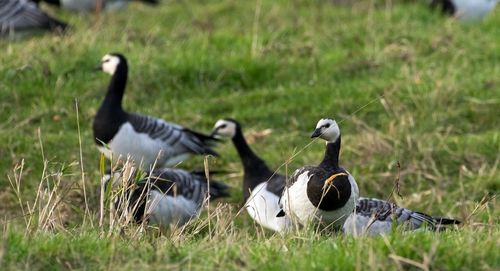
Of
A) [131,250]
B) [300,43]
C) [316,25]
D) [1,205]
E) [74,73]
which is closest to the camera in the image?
[131,250]

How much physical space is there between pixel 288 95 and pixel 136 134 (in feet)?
6.57

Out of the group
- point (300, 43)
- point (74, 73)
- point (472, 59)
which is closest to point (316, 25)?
point (300, 43)

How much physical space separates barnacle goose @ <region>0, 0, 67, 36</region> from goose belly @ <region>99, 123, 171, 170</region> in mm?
3871

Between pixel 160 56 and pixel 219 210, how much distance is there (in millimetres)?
5918

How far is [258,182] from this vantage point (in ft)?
31.4

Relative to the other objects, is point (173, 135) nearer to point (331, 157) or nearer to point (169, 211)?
point (169, 211)

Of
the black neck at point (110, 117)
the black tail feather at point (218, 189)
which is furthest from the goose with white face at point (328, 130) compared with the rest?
the black neck at point (110, 117)

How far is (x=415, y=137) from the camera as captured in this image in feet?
33.7

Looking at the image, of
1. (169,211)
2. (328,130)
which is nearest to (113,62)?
(169,211)

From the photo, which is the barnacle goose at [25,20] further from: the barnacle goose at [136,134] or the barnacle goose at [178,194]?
the barnacle goose at [178,194]

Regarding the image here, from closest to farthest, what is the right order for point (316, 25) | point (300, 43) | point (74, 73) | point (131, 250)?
point (131, 250) < point (74, 73) < point (300, 43) < point (316, 25)

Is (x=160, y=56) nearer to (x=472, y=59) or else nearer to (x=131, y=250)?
(x=472, y=59)

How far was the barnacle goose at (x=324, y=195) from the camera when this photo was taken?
7145mm

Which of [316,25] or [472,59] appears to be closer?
[472,59]
